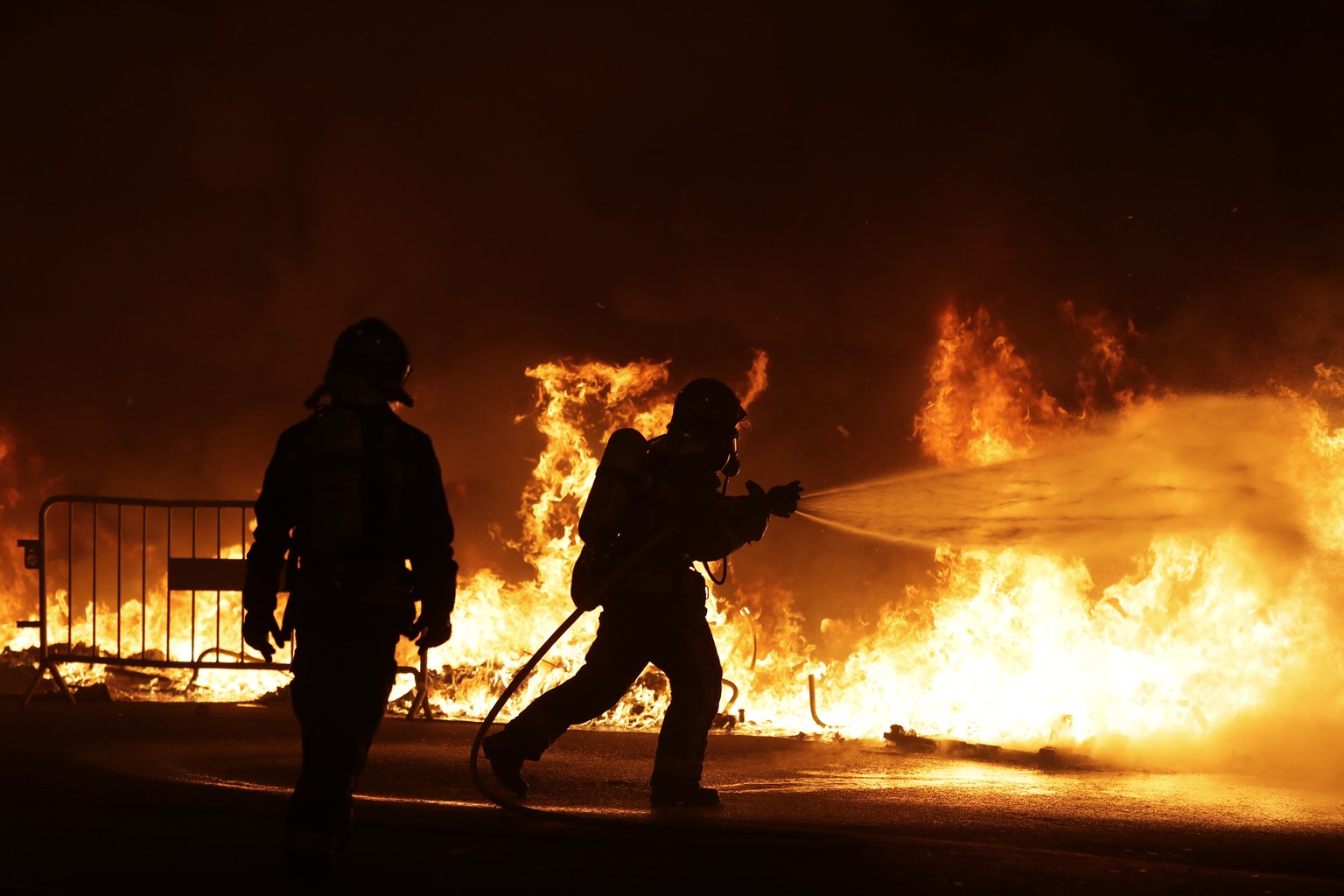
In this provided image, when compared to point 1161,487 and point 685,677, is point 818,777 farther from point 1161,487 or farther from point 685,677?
point 1161,487

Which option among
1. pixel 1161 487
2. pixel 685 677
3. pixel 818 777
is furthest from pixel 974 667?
pixel 685 677

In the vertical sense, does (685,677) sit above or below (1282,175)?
below

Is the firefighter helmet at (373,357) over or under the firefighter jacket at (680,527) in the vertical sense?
over

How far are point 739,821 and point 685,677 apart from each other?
71 centimetres

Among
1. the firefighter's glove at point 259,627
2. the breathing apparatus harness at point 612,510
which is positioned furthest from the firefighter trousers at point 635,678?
the firefighter's glove at point 259,627

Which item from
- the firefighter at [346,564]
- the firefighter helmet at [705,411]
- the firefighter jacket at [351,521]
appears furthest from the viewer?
the firefighter helmet at [705,411]

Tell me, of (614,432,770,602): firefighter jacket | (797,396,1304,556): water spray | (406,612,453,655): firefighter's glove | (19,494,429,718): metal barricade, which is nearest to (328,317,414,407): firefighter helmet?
(406,612,453,655): firefighter's glove

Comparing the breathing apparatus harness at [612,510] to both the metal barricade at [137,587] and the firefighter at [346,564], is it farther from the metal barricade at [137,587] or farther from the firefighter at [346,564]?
the metal barricade at [137,587]

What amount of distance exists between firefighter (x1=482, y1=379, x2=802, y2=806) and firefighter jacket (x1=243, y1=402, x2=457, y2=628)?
163cm

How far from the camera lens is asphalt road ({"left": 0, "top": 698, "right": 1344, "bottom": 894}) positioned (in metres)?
4.75

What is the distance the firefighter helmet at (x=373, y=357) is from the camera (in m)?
4.71

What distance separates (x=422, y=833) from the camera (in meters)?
5.47

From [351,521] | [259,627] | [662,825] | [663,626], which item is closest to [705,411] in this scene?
[663,626]

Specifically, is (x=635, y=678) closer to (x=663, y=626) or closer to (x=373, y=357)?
(x=663, y=626)
